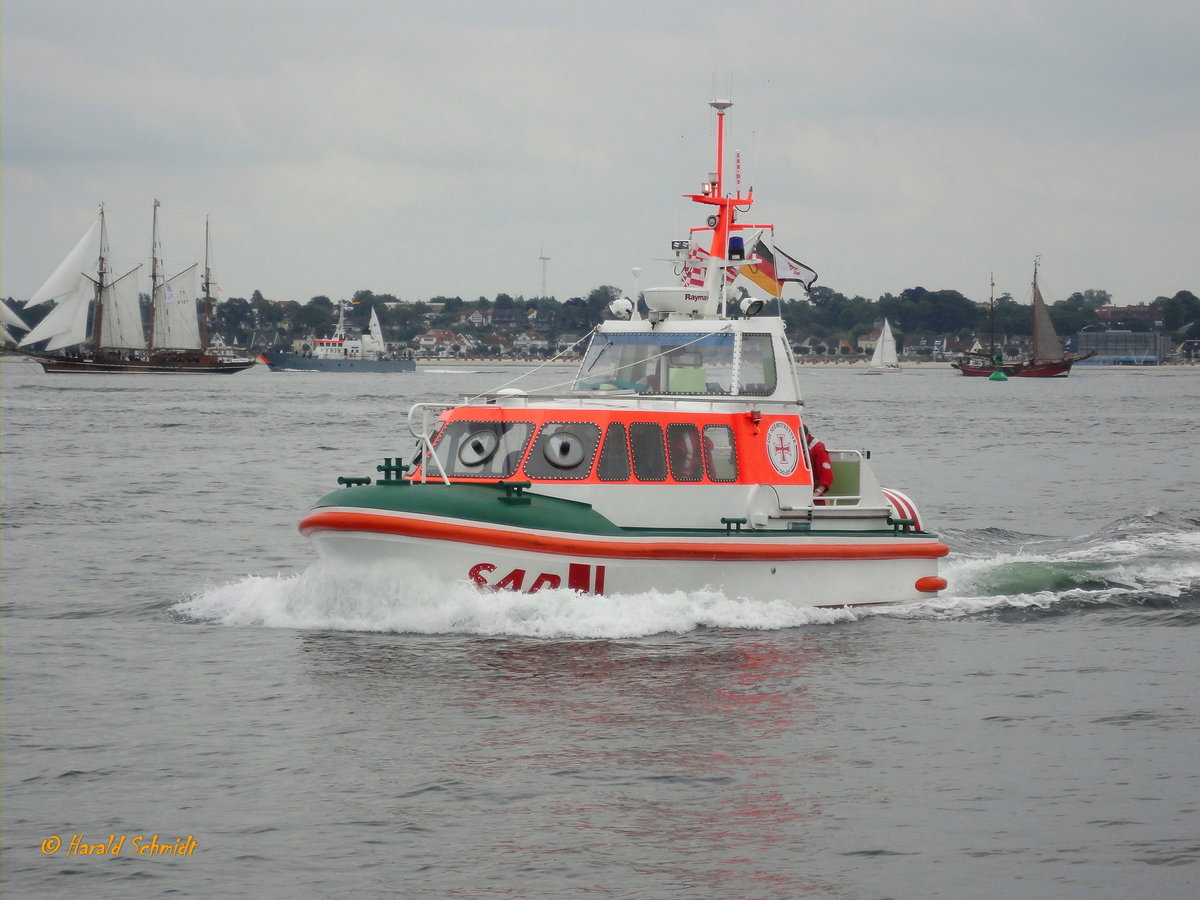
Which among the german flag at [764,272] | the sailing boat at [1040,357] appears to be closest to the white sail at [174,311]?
the sailing boat at [1040,357]

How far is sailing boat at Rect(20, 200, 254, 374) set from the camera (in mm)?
124312

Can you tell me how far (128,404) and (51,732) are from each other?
67.2 metres

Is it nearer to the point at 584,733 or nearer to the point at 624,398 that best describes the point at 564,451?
the point at 624,398

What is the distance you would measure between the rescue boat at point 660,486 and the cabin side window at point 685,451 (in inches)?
0.9

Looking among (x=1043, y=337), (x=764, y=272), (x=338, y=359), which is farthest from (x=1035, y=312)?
(x=764, y=272)

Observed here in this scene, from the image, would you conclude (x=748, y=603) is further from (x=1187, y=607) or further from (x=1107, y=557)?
(x=1107, y=557)

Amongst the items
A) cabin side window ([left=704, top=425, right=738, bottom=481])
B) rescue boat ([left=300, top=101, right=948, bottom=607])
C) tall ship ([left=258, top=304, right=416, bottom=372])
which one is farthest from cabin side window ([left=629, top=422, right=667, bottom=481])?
tall ship ([left=258, top=304, right=416, bottom=372])

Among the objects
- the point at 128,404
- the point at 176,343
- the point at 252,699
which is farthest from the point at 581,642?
the point at 176,343

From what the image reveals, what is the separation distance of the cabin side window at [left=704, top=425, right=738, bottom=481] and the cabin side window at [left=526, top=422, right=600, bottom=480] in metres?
1.45

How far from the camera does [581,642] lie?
629 inches

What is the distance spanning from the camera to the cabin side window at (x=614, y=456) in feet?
55.6

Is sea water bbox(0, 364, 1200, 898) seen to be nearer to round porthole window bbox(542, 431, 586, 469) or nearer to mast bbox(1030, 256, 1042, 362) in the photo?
round porthole window bbox(542, 431, 586, 469)

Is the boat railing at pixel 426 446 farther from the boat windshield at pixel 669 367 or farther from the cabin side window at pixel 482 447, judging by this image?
the boat windshield at pixel 669 367

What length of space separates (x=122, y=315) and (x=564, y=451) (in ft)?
387
